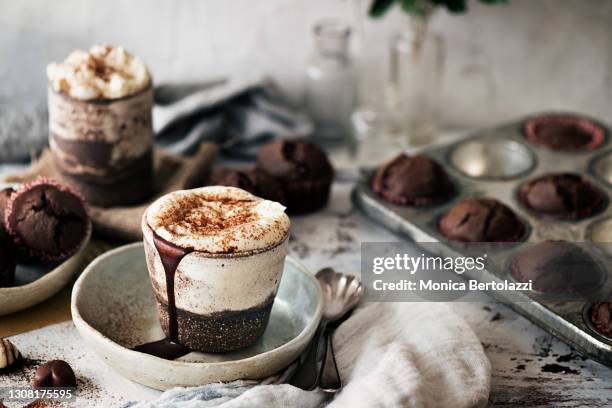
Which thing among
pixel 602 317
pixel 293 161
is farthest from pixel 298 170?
pixel 602 317

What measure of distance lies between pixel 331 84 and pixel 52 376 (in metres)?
1.19

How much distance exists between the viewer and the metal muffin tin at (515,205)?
4.74ft

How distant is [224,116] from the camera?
2.16m

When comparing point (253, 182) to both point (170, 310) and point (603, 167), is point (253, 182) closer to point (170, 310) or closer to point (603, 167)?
point (170, 310)

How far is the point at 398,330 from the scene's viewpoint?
4.78 feet

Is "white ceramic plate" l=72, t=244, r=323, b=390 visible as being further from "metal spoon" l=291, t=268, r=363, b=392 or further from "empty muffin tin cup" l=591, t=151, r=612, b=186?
"empty muffin tin cup" l=591, t=151, r=612, b=186

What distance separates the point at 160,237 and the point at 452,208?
2.36 feet

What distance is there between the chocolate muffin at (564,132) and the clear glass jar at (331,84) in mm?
479

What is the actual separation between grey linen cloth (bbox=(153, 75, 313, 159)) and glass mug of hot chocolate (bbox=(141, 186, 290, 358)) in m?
0.75

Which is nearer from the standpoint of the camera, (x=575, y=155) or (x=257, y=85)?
(x=575, y=155)

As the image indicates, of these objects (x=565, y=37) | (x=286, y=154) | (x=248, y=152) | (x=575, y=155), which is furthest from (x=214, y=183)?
(x=565, y=37)

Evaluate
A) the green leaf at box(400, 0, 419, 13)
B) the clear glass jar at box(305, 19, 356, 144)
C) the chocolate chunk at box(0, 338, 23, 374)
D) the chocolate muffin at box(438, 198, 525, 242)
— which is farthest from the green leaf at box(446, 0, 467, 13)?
the chocolate chunk at box(0, 338, 23, 374)

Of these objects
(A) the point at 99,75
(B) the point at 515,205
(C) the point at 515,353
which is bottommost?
(C) the point at 515,353

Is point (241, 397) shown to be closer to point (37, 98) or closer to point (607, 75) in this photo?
point (37, 98)
